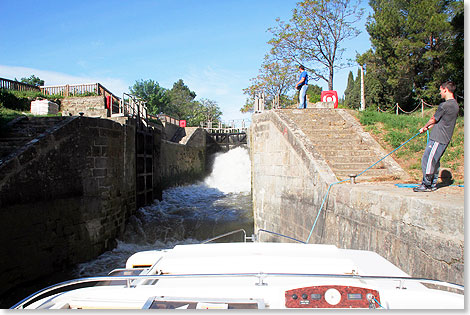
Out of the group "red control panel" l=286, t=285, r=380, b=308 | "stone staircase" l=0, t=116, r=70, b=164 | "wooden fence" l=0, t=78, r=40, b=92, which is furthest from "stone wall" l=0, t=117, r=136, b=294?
"wooden fence" l=0, t=78, r=40, b=92

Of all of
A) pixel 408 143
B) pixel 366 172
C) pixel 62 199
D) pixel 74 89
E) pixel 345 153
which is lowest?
pixel 62 199

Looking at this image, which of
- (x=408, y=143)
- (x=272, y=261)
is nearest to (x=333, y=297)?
(x=272, y=261)

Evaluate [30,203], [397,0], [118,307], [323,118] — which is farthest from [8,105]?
[397,0]

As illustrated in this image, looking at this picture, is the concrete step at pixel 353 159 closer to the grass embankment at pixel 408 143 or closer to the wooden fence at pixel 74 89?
the grass embankment at pixel 408 143

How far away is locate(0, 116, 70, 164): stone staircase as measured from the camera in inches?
315

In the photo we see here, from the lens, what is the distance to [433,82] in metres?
18.5

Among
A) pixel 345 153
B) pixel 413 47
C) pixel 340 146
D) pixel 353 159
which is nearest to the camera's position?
pixel 353 159

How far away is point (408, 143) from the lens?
27.4 feet

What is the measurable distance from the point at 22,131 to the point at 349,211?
9.00m

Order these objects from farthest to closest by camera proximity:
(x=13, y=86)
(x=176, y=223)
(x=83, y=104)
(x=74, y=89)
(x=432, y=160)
A: (x=74, y=89), (x=83, y=104), (x=13, y=86), (x=176, y=223), (x=432, y=160)

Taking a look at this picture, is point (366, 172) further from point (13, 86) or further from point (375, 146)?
point (13, 86)

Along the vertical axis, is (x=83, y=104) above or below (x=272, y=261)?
above

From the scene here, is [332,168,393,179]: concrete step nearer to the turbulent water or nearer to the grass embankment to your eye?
the grass embankment

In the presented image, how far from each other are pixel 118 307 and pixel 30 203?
5953mm
